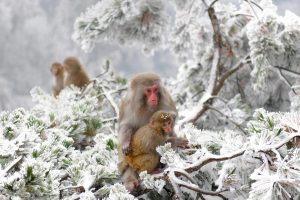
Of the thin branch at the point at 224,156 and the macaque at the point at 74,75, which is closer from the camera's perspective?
the thin branch at the point at 224,156

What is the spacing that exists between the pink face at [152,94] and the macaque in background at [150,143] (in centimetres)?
23

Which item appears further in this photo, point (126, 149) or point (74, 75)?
point (74, 75)

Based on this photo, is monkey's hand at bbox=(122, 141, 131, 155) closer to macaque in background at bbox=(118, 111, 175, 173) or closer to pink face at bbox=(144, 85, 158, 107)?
macaque in background at bbox=(118, 111, 175, 173)

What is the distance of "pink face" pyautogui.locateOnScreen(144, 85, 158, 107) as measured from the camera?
3783 millimetres

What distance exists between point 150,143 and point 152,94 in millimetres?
458

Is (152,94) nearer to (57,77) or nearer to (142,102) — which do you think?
(142,102)

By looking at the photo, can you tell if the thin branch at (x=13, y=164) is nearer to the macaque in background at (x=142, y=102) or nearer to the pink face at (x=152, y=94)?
the macaque in background at (x=142, y=102)

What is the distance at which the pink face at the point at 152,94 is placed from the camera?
3.78m

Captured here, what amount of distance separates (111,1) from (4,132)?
3.13m

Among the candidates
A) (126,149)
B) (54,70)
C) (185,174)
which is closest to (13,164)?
(126,149)

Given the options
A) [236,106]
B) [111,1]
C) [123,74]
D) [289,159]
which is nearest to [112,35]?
[111,1]

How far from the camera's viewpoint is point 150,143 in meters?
3.48

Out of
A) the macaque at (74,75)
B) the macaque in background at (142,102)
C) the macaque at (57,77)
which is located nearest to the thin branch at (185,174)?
the macaque in background at (142,102)

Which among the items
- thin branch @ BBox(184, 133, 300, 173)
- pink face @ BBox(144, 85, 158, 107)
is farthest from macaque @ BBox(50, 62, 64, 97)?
thin branch @ BBox(184, 133, 300, 173)
